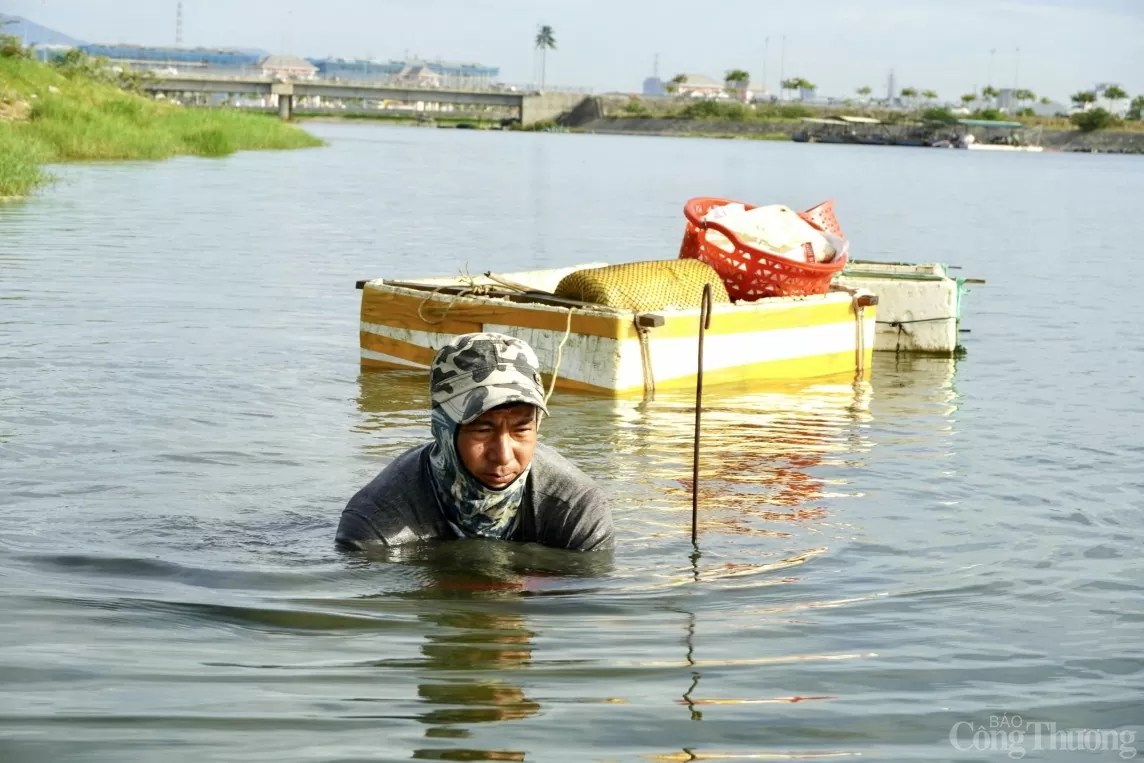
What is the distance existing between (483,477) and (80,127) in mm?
43434

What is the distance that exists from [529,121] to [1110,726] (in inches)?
7474

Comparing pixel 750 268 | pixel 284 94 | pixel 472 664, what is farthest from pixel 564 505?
pixel 284 94

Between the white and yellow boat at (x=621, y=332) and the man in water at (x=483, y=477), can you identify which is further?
the white and yellow boat at (x=621, y=332)

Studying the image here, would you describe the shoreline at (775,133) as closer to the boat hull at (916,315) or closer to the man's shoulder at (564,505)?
the boat hull at (916,315)

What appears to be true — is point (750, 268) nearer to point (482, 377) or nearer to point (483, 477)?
point (483, 477)

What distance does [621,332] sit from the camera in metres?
12.4

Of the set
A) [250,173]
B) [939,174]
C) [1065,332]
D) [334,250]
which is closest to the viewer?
[1065,332]

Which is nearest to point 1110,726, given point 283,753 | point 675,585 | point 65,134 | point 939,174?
point 675,585

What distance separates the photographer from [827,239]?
15344 mm

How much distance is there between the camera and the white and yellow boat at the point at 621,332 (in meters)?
12.5

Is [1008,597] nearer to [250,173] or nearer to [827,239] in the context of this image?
[827,239]

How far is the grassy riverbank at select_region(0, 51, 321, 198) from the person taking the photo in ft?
115

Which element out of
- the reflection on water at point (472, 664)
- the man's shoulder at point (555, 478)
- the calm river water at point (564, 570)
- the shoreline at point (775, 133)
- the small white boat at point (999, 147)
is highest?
the shoreline at point (775, 133)

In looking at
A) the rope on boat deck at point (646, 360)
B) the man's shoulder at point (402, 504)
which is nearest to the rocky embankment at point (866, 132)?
the rope on boat deck at point (646, 360)
